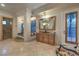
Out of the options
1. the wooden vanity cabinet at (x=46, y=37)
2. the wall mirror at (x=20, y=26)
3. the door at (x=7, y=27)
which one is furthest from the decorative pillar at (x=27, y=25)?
the door at (x=7, y=27)

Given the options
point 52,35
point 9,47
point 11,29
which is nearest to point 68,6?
point 52,35

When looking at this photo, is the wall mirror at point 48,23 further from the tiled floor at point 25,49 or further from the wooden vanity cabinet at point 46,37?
the tiled floor at point 25,49

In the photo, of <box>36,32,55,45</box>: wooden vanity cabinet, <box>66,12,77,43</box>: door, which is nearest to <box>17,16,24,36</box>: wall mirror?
<box>36,32,55,45</box>: wooden vanity cabinet

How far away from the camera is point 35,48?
214cm

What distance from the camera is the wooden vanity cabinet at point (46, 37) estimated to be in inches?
84.3

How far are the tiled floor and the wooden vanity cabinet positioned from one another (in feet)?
0.27

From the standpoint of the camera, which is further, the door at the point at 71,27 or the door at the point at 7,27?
the door at the point at 7,27

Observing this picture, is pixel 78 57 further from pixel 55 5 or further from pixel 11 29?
pixel 11 29

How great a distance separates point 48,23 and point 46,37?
0.29 meters

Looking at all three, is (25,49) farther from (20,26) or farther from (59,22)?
(59,22)

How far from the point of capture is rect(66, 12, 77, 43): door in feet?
6.71

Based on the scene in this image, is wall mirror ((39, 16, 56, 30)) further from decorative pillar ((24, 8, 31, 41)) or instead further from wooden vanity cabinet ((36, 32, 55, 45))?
decorative pillar ((24, 8, 31, 41))

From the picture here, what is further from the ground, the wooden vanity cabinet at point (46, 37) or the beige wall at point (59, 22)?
the beige wall at point (59, 22)

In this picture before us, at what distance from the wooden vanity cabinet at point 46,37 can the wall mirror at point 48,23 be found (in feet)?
0.41
